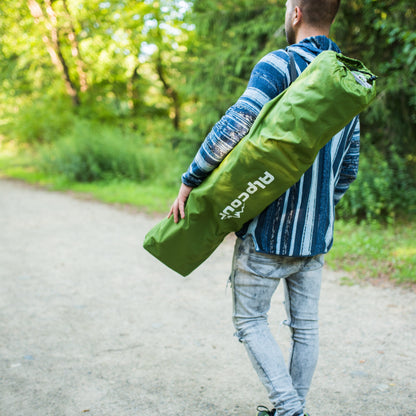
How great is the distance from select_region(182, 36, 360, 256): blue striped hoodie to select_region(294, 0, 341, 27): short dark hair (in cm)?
Result: 9

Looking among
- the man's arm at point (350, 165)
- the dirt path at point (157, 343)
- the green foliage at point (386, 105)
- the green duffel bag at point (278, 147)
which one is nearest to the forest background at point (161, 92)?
the green foliage at point (386, 105)

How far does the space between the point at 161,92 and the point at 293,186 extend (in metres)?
19.7

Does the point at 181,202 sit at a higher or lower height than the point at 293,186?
lower

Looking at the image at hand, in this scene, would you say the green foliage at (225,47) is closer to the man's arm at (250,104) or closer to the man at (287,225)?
the man at (287,225)

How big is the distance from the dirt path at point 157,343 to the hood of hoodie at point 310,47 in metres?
1.90

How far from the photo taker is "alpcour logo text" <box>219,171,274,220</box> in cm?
165

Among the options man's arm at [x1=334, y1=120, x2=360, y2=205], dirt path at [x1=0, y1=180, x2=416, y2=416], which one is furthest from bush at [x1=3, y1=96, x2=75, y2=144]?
man's arm at [x1=334, y1=120, x2=360, y2=205]

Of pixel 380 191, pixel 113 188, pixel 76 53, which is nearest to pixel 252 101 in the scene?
pixel 380 191

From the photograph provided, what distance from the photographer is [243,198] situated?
1.71 meters

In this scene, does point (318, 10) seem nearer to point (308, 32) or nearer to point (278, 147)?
point (308, 32)

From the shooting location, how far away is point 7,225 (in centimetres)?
723

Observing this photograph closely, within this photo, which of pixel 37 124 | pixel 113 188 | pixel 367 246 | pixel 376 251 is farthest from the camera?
pixel 37 124

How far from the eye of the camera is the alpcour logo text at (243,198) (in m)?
1.65

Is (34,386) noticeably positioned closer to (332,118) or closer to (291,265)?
(291,265)
